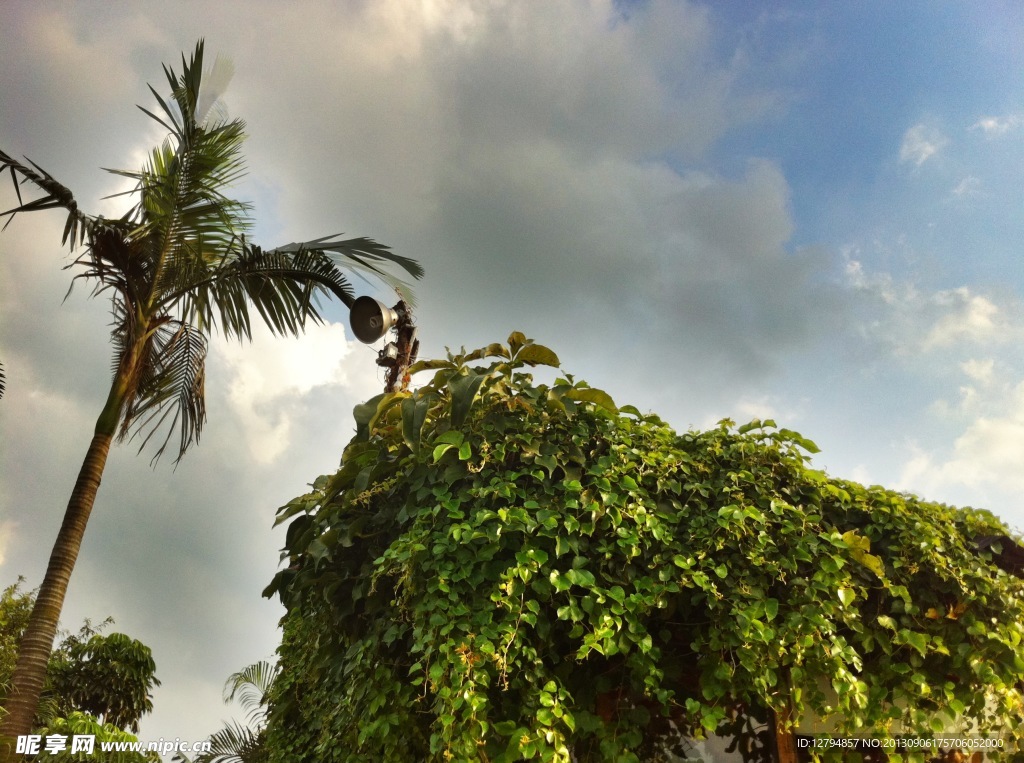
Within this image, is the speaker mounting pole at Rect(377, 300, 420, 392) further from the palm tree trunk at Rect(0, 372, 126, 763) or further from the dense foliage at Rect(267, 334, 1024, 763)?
the palm tree trunk at Rect(0, 372, 126, 763)

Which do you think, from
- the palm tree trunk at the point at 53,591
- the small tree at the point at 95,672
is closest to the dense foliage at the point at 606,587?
the palm tree trunk at the point at 53,591

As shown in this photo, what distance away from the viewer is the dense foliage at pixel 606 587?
2945 millimetres

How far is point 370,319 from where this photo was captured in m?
5.18

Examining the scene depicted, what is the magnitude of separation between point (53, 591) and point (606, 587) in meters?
4.76

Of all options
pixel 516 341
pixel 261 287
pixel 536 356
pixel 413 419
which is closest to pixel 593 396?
pixel 536 356

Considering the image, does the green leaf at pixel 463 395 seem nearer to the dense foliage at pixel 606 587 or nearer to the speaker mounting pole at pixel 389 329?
the dense foliage at pixel 606 587

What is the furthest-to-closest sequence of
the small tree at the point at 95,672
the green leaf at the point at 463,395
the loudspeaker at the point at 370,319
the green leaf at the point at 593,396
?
the small tree at the point at 95,672
the loudspeaker at the point at 370,319
the green leaf at the point at 593,396
the green leaf at the point at 463,395

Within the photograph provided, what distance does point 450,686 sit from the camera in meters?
2.82

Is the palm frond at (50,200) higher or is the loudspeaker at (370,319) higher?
the palm frond at (50,200)

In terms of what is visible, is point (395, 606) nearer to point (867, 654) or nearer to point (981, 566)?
point (867, 654)

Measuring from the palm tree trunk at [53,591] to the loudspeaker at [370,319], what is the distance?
253 cm

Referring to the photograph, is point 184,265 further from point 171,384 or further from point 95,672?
point 95,672

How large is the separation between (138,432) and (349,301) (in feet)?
7.72

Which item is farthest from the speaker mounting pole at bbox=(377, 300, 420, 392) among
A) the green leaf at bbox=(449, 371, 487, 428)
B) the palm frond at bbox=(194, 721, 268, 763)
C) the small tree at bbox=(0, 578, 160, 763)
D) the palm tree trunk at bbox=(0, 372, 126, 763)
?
the small tree at bbox=(0, 578, 160, 763)
